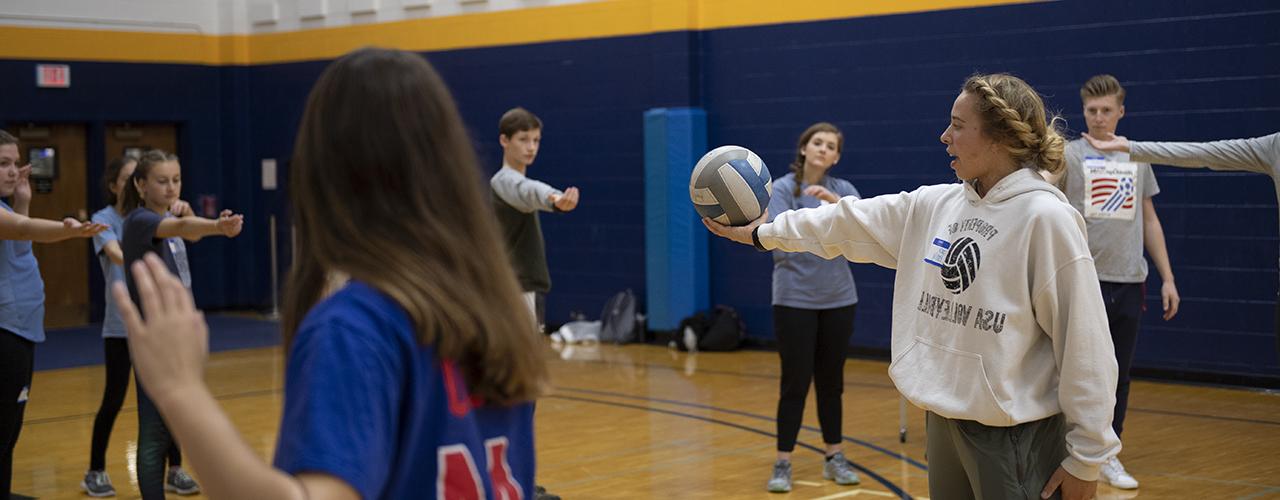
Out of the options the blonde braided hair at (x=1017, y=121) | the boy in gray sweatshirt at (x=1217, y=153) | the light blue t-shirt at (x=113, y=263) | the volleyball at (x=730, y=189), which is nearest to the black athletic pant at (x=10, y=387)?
the light blue t-shirt at (x=113, y=263)

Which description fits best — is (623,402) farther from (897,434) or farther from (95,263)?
(95,263)

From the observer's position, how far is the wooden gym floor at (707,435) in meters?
5.92

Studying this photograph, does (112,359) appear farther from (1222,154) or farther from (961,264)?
(1222,154)

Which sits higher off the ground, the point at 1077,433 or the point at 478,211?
the point at 478,211

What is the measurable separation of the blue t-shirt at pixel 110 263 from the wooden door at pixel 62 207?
25.3ft

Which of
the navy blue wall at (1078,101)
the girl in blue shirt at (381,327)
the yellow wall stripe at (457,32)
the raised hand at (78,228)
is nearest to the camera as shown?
the girl in blue shirt at (381,327)

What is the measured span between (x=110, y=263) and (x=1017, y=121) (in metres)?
4.51

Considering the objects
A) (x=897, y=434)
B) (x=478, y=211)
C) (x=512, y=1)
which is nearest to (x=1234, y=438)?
(x=897, y=434)

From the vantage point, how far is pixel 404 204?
5.17ft

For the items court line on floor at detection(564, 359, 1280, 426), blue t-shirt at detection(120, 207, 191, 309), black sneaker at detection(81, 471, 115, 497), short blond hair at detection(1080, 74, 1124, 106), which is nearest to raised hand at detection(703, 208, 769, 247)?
blue t-shirt at detection(120, 207, 191, 309)

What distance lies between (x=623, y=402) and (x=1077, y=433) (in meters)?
5.67

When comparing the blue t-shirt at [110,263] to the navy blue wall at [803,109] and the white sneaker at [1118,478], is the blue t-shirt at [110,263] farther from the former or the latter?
the white sneaker at [1118,478]

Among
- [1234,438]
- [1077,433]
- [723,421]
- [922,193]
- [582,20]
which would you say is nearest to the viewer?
[1077,433]

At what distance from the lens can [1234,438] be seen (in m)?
6.73
